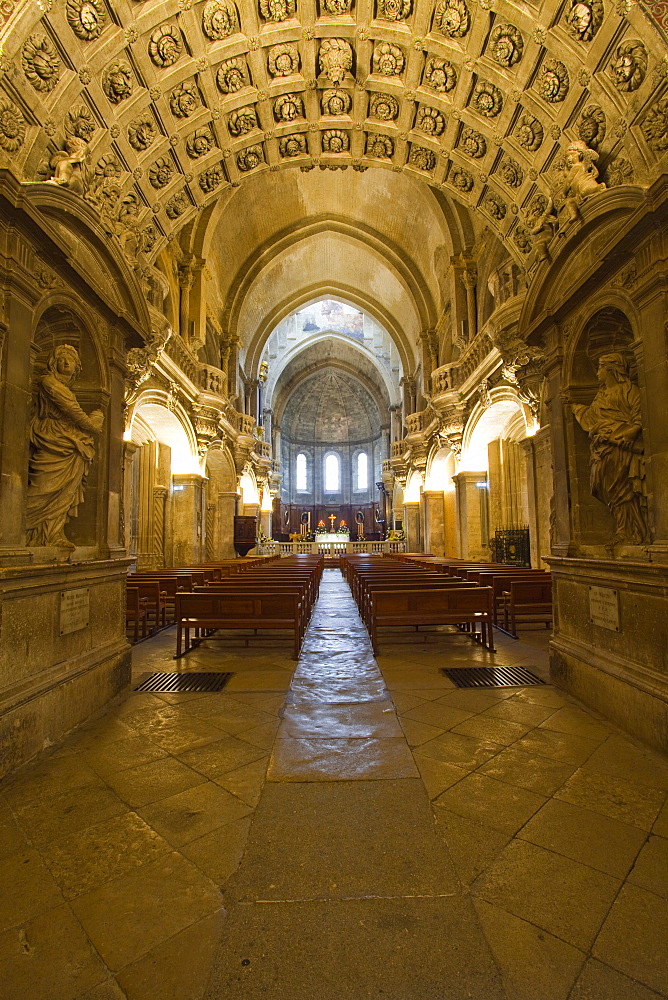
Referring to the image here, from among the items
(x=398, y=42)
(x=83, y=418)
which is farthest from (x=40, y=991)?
(x=398, y=42)

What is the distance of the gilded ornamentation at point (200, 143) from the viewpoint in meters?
6.41

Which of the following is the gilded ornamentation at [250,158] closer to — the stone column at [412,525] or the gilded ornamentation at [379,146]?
the gilded ornamentation at [379,146]

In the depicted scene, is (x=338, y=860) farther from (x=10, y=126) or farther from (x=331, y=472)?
(x=331, y=472)

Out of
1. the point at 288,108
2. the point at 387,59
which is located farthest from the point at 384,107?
the point at 288,108

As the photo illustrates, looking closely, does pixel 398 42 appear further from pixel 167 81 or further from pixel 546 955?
pixel 546 955

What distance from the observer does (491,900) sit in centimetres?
195

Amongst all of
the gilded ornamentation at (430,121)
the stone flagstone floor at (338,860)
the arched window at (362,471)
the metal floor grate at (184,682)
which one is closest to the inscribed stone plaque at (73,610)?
the stone flagstone floor at (338,860)

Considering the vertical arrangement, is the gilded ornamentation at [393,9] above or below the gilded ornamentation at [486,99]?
above

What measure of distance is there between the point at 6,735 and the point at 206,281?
14.6m

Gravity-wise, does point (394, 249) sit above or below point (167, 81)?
above

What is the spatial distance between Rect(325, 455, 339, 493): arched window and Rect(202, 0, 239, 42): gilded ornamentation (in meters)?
36.4

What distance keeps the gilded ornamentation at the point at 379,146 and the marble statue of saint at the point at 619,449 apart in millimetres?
5066

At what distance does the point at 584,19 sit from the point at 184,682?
24.4ft

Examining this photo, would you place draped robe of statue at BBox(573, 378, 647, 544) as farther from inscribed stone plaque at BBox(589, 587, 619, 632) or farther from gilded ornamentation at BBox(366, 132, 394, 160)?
gilded ornamentation at BBox(366, 132, 394, 160)
